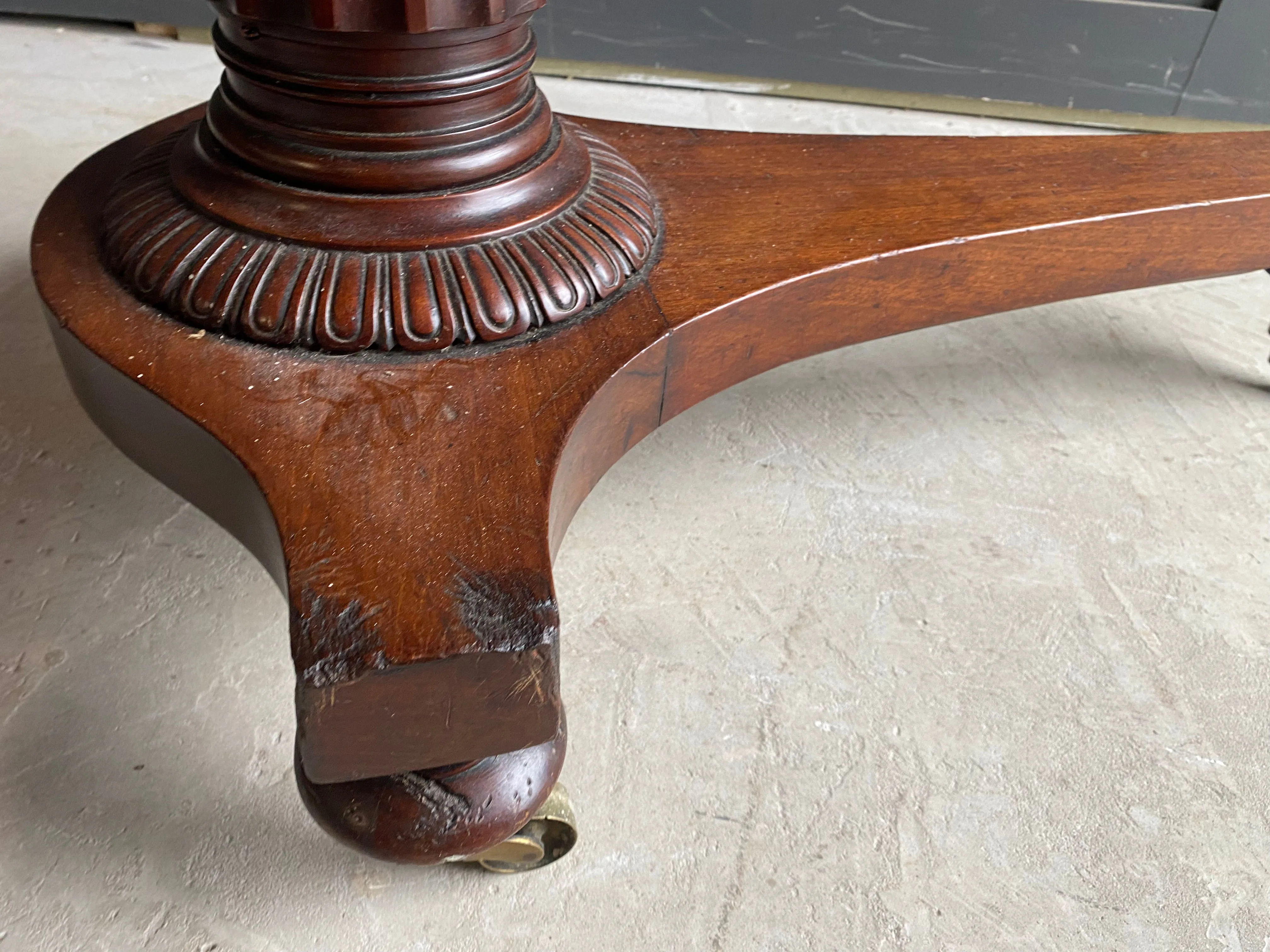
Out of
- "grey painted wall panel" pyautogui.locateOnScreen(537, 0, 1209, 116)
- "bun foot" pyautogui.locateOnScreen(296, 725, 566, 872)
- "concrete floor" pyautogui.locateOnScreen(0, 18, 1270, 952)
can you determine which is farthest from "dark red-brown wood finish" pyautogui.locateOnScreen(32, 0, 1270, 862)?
"grey painted wall panel" pyautogui.locateOnScreen(537, 0, 1209, 116)

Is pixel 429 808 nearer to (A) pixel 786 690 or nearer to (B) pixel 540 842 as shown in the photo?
(B) pixel 540 842

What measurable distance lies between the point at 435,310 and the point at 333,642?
0.81 feet

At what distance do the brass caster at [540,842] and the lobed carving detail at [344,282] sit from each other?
0.29m

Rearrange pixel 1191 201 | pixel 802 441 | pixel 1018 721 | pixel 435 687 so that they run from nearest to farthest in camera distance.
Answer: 1. pixel 435 687
2. pixel 1018 721
3. pixel 1191 201
4. pixel 802 441

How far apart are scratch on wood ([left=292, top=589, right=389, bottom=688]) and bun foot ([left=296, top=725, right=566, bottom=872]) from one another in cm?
8

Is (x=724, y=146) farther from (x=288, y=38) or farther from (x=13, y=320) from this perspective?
(x=13, y=320)

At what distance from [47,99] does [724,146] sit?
1090 millimetres

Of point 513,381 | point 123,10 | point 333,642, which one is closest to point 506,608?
point 333,642

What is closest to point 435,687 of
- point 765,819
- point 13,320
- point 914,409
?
point 765,819

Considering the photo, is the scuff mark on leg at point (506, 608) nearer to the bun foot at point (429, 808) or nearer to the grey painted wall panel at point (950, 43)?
the bun foot at point (429, 808)

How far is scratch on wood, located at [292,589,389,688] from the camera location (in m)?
0.53

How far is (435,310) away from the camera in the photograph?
0.70 metres

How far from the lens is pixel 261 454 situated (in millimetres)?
631

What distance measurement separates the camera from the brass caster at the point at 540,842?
0.69 metres
